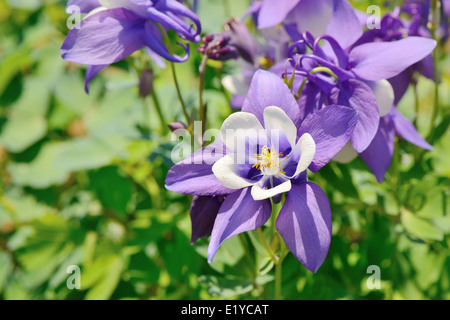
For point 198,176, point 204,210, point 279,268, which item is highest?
point 198,176

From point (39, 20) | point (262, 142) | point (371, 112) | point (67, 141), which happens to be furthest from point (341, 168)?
point (39, 20)

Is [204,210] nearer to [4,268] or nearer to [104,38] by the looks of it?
[104,38]

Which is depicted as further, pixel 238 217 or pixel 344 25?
pixel 344 25

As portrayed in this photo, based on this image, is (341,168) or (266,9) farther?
(341,168)

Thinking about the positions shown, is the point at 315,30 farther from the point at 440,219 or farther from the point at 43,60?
the point at 43,60

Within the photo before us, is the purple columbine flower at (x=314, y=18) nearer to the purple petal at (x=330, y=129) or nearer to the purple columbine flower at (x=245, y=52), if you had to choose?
the purple columbine flower at (x=245, y=52)

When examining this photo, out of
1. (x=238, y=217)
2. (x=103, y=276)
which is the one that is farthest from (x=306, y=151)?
(x=103, y=276)

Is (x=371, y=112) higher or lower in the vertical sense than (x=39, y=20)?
higher
